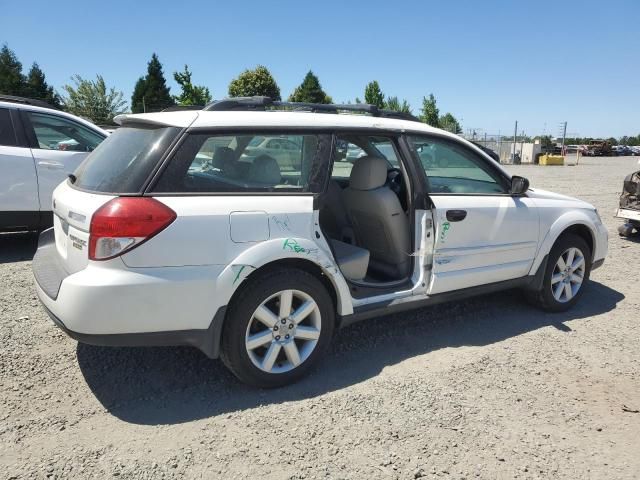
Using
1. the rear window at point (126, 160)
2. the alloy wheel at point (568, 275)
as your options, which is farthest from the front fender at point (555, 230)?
the rear window at point (126, 160)

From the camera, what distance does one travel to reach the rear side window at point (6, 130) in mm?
5809

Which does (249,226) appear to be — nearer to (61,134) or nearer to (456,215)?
(456,215)

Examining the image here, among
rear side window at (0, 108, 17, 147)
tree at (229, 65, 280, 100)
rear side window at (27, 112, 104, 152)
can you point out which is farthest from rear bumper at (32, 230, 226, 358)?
tree at (229, 65, 280, 100)

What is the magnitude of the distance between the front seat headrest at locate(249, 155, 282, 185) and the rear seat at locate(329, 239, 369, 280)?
684 mm

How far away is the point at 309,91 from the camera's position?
1922 inches

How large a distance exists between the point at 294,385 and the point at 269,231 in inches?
40.3

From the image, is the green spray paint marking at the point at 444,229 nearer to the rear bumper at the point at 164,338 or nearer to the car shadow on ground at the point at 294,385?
the car shadow on ground at the point at 294,385

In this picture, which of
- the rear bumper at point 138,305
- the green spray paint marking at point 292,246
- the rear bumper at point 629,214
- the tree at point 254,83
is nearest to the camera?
the rear bumper at point 138,305

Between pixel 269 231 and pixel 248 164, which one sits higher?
pixel 248 164

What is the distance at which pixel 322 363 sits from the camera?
3.54 m

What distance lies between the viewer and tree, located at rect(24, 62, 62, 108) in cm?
4525

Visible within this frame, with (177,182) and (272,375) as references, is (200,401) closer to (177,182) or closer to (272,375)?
(272,375)

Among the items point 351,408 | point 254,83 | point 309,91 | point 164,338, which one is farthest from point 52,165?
point 309,91

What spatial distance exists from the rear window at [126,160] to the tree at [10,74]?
48551mm
